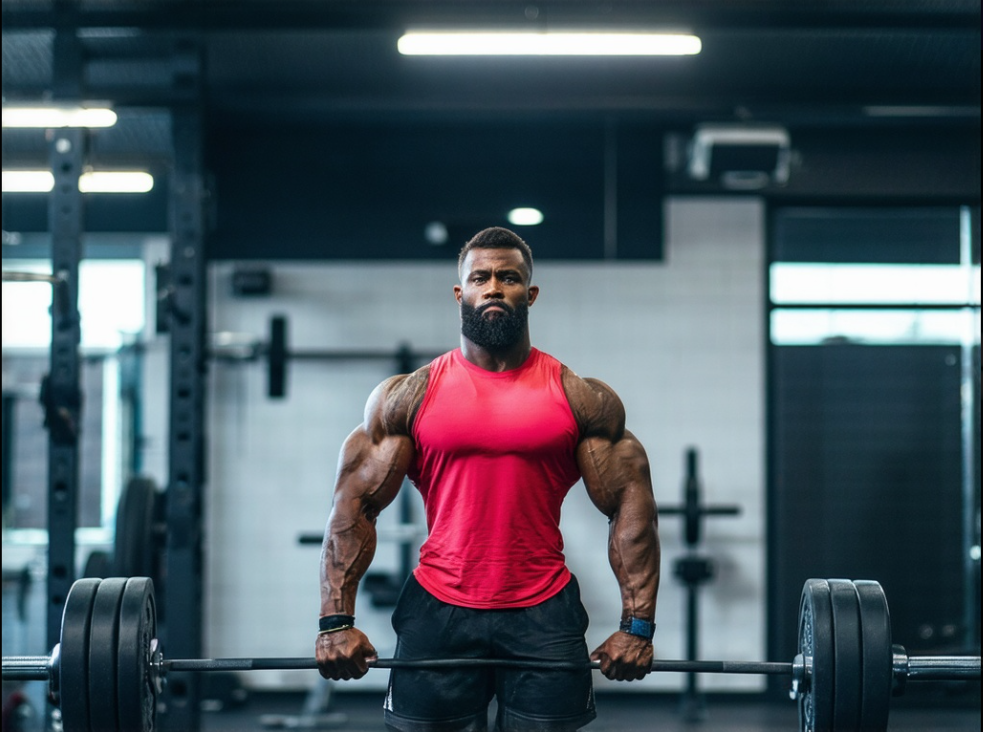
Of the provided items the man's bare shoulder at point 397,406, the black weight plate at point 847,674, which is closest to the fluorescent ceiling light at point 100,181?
the man's bare shoulder at point 397,406

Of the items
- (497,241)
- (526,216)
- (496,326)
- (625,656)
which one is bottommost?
(625,656)

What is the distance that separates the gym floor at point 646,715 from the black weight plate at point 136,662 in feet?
7.83

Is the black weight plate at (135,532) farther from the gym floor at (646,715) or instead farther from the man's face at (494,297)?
the man's face at (494,297)

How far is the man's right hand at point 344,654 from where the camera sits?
235 cm

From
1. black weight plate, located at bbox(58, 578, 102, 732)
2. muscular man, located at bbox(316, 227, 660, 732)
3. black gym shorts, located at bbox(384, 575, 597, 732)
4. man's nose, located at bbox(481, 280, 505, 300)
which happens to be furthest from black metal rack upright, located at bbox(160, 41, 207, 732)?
man's nose, located at bbox(481, 280, 505, 300)

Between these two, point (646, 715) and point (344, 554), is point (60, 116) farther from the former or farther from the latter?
point (646, 715)

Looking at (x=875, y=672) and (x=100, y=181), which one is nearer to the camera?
(x=875, y=672)

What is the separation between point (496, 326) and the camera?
2.38 m

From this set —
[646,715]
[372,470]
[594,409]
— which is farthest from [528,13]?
[646,715]

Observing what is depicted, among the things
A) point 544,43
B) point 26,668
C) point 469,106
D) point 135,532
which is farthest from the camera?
point 469,106

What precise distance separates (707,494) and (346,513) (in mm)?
A: 3392

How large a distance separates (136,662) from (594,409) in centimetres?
124

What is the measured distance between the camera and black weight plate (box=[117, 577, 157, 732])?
8.01ft

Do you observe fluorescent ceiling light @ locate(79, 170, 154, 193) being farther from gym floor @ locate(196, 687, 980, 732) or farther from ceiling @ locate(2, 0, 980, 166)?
gym floor @ locate(196, 687, 980, 732)
